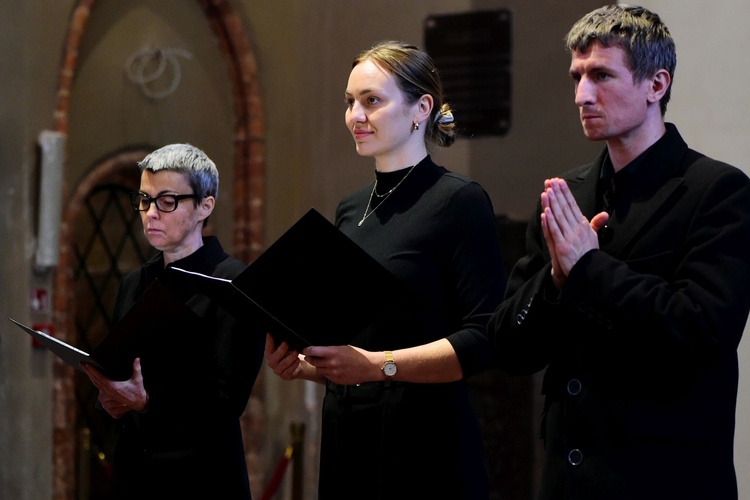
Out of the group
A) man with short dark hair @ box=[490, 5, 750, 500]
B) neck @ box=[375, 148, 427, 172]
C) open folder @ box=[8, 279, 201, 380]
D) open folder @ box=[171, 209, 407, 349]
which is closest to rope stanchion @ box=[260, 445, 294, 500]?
open folder @ box=[8, 279, 201, 380]

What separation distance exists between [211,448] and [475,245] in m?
0.86

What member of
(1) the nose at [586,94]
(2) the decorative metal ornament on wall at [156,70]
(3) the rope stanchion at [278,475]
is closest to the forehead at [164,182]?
(1) the nose at [586,94]

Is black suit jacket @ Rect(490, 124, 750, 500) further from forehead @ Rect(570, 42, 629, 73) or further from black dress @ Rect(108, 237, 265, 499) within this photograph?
black dress @ Rect(108, 237, 265, 499)

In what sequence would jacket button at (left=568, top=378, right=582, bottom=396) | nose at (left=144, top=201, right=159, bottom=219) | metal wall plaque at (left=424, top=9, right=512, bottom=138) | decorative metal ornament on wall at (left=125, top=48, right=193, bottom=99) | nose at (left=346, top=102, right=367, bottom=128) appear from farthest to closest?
metal wall plaque at (left=424, top=9, right=512, bottom=138) < decorative metal ornament on wall at (left=125, top=48, right=193, bottom=99) < nose at (left=144, top=201, right=159, bottom=219) < nose at (left=346, top=102, right=367, bottom=128) < jacket button at (left=568, top=378, right=582, bottom=396)

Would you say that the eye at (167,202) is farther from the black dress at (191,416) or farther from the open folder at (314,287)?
the open folder at (314,287)

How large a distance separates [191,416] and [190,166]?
2.23ft

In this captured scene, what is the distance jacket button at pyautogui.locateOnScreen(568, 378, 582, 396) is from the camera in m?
2.15

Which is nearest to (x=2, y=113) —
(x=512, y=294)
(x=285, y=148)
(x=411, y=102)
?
(x=285, y=148)

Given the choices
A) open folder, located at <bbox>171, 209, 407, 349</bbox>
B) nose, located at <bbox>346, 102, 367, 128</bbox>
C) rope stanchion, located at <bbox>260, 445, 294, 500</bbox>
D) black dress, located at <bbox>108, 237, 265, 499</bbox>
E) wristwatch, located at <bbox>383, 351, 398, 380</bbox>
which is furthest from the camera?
rope stanchion, located at <bbox>260, 445, 294, 500</bbox>

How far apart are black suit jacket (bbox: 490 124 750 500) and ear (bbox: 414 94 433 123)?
715mm

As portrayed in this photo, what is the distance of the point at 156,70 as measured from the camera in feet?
24.2

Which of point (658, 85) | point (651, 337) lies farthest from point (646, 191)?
point (651, 337)

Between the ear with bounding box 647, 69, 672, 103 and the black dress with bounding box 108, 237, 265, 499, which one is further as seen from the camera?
the black dress with bounding box 108, 237, 265, 499

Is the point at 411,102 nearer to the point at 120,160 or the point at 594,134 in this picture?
the point at 594,134
